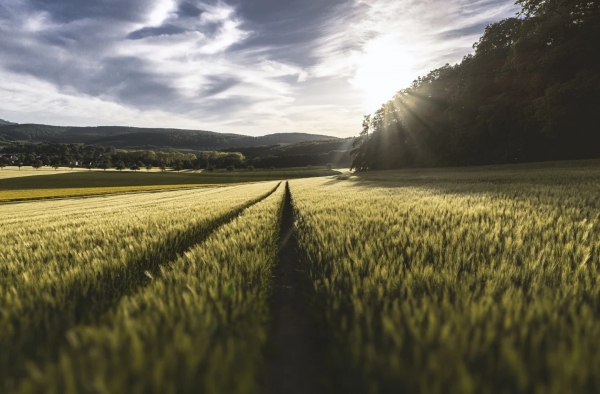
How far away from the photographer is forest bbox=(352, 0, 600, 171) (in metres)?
20.5

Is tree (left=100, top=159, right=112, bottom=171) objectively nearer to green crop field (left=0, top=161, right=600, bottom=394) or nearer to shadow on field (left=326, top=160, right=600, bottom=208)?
shadow on field (left=326, top=160, right=600, bottom=208)

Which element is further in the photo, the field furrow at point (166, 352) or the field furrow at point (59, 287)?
the field furrow at point (59, 287)

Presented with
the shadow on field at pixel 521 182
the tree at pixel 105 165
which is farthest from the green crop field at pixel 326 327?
the tree at pixel 105 165

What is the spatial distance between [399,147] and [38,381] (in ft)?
179

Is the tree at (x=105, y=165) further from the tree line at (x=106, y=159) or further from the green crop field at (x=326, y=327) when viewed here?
the green crop field at (x=326, y=327)

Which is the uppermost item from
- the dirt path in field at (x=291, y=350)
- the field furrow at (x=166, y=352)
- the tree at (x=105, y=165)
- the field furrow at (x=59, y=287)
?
the tree at (x=105, y=165)

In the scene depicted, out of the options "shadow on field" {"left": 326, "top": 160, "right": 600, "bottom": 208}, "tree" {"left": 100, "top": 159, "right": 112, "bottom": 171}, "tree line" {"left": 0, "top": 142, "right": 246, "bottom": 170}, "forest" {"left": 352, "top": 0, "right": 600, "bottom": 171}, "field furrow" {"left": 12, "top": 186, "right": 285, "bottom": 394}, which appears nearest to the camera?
"field furrow" {"left": 12, "top": 186, "right": 285, "bottom": 394}

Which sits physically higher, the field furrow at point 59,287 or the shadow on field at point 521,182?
the shadow on field at point 521,182

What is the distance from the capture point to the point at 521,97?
26.3 meters

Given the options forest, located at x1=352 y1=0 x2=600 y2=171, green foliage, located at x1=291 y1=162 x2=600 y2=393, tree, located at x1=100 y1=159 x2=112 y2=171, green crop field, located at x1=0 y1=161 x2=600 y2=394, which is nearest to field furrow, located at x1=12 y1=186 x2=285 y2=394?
green crop field, located at x1=0 y1=161 x2=600 y2=394

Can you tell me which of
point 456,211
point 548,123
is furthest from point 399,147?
point 456,211

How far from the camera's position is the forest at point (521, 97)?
2053cm

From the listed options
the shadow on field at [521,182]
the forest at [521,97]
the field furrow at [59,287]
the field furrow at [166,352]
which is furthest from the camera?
the forest at [521,97]

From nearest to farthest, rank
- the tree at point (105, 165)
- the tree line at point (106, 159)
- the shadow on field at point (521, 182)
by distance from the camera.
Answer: the shadow on field at point (521, 182), the tree at point (105, 165), the tree line at point (106, 159)
